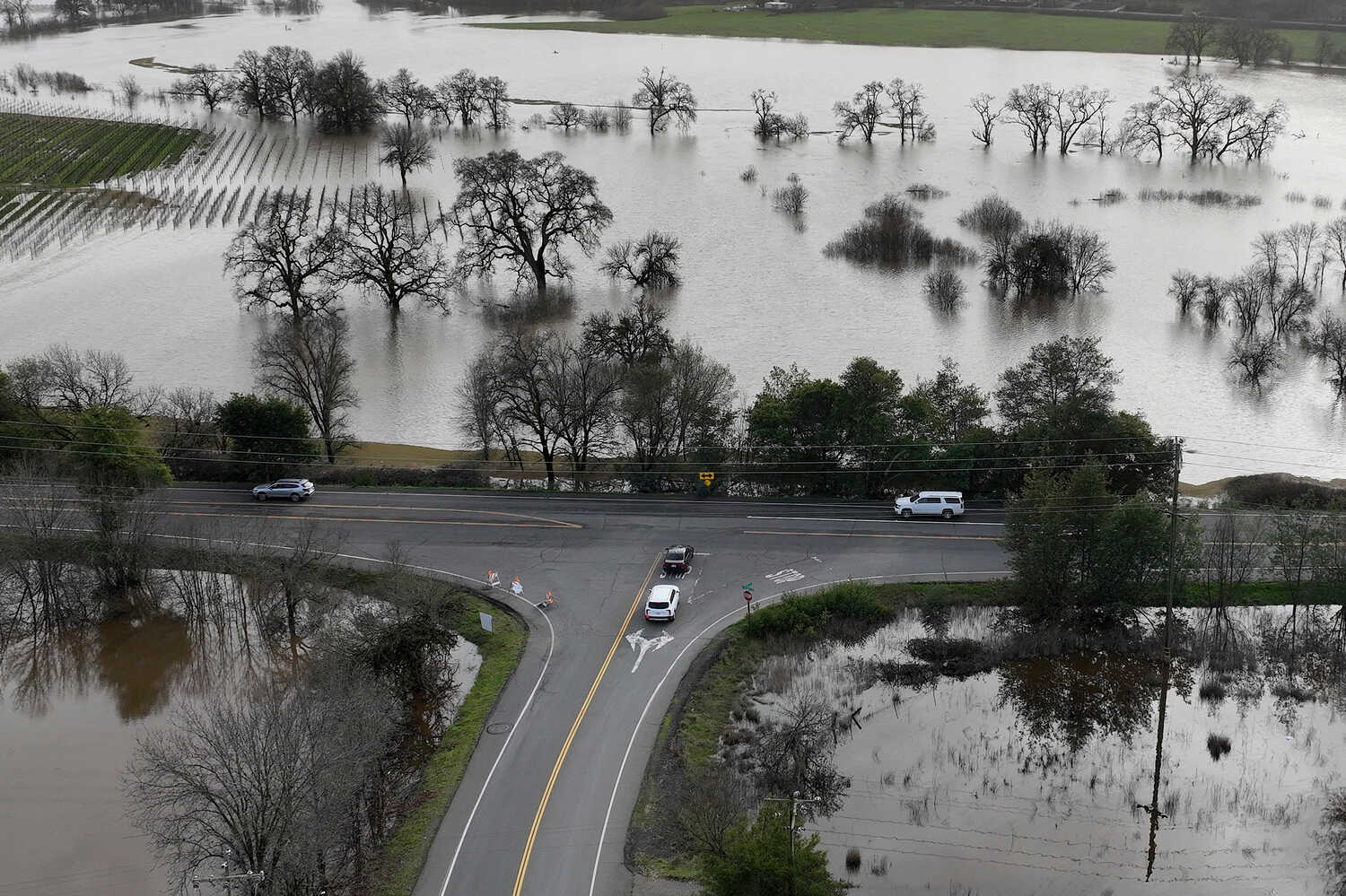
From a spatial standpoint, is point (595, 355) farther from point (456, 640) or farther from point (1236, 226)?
point (1236, 226)

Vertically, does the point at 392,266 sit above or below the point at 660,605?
above

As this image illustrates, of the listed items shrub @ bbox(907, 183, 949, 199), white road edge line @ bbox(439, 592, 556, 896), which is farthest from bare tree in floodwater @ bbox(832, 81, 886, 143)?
white road edge line @ bbox(439, 592, 556, 896)

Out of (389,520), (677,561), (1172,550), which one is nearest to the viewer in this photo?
(1172,550)

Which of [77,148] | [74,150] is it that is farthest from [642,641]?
[77,148]

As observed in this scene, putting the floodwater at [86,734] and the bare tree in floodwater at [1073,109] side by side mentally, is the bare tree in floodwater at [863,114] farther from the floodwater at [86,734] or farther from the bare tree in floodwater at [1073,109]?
the floodwater at [86,734]

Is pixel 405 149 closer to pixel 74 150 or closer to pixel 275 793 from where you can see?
pixel 74 150

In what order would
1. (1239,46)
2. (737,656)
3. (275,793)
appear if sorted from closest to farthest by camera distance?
(275,793) < (737,656) < (1239,46)

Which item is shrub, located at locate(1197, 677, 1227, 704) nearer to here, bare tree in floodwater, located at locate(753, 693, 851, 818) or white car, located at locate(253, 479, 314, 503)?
bare tree in floodwater, located at locate(753, 693, 851, 818)

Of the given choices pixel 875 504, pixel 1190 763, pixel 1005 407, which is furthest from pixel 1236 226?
pixel 1190 763
